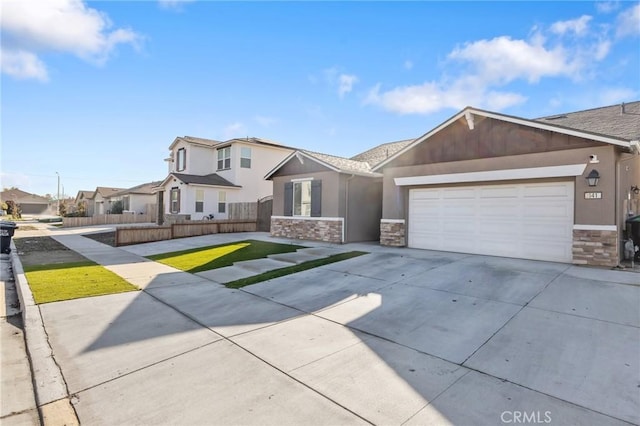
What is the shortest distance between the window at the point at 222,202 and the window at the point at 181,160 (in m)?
4.05

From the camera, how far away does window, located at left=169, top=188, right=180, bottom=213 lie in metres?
23.2

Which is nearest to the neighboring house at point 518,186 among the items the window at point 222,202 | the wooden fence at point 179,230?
the wooden fence at point 179,230

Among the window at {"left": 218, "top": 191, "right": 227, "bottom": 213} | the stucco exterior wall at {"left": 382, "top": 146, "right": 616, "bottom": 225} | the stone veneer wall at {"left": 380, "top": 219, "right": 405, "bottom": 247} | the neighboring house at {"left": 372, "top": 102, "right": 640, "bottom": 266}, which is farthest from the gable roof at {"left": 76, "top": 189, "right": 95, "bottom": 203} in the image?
the stucco exterior wall at {"left": 382, "top": 146, "right": 616, "bottom": 225}

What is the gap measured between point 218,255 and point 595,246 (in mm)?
10686

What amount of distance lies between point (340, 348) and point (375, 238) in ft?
36.3

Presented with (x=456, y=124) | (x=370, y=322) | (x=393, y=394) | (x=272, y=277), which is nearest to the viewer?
(x=393, y=394)

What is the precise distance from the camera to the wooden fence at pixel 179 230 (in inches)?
604

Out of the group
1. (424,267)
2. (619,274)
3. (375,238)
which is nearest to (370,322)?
(424,267)

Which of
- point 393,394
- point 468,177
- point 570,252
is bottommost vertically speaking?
point 393,394

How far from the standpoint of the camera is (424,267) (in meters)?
8.50

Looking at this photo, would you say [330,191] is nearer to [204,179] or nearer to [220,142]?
[204,179]

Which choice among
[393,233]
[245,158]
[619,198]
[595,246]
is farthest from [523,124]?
[245,158]

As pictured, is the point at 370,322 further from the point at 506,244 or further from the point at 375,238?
the point at 375,238

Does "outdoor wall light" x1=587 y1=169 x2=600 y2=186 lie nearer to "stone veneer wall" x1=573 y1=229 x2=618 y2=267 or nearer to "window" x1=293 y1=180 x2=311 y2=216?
"stone veneer wall" x1=573 y1=229 x2=618 y2=267
